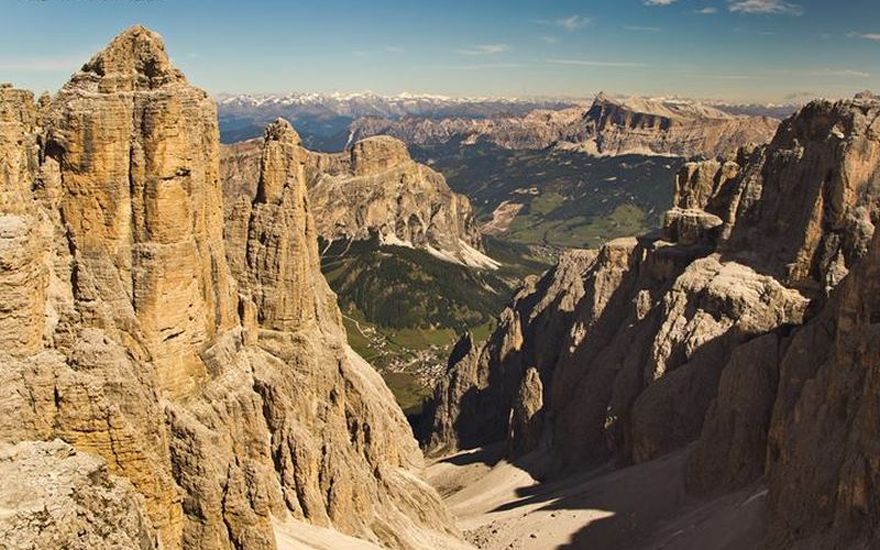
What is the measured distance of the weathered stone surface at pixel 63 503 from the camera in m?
19.9

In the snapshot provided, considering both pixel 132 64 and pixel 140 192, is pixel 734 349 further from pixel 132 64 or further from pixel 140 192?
pixel 132 64

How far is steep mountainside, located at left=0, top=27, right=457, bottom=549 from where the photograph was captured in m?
25.9

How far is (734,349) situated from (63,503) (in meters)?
49.6

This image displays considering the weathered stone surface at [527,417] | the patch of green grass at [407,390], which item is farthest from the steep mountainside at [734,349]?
the patch of green grass at [407,390]

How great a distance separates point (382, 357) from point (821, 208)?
119002 millimetres

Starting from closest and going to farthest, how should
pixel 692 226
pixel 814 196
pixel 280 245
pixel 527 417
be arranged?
1. pixel 280 245
2. pixel 814 196
3. pixel 692 226
4. pixel 527 417

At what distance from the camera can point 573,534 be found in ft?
186

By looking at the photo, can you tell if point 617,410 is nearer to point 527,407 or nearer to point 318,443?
point 527,407

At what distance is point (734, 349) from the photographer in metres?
58.6

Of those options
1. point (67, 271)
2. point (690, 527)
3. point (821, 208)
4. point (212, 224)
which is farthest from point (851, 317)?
point (67, 271)

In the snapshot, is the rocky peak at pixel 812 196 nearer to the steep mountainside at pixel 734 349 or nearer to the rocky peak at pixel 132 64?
the steep mountainside at pixel 734 349

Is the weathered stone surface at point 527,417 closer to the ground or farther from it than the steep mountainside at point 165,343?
closer to the ground

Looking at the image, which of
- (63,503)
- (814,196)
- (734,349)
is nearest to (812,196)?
(814,196)

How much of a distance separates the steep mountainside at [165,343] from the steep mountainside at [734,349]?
21984mm
